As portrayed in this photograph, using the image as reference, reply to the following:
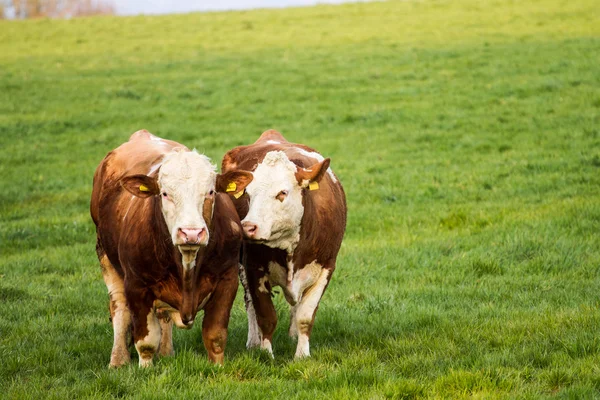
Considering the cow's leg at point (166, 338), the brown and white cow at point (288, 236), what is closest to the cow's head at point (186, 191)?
the brown and white cow at point (288, 236)

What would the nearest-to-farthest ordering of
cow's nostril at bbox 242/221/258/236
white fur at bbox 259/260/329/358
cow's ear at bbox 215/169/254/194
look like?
cow's ear at bbox 215/169/254/194 < cow's nostril at bbox 242/221/258/236 < white fur at bbox 259/260/329/358

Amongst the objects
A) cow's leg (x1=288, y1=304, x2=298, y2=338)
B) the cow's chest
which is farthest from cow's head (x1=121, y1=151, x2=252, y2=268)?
cow's leg (x1=288, y1=304, x2=298, y2=338)

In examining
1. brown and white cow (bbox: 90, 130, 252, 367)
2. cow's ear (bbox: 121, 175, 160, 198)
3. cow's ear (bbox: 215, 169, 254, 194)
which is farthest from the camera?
cow's ear (bbox: 215, 169, 254, 194)

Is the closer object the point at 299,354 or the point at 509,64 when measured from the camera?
the point at 299,354

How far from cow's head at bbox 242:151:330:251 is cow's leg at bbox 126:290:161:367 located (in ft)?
2.94

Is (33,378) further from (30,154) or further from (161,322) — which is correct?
(30,154)

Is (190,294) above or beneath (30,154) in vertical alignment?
above

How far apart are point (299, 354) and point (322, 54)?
816 inches

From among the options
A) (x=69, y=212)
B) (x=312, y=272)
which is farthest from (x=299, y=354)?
(x=69, y=212)

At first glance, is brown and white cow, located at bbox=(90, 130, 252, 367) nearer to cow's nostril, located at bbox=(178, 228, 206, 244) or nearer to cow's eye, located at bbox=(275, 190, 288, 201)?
cow's nostril, located at bbox=(178, 228, 206, 244)

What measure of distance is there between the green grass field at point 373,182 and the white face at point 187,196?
3.36 feet

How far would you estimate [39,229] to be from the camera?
11.7 m

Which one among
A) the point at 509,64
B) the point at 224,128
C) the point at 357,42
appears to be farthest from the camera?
the point at 357,42

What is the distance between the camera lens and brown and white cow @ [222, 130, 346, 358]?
21.1 ft
